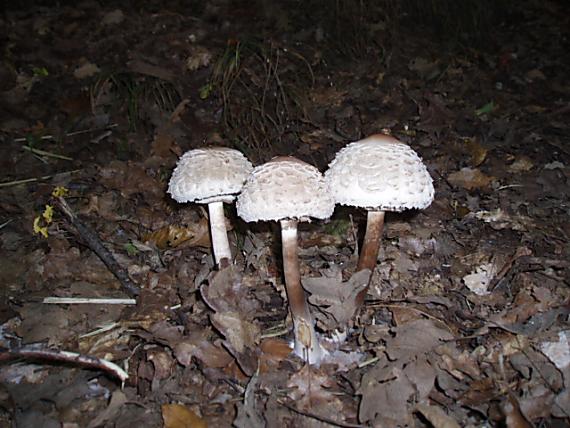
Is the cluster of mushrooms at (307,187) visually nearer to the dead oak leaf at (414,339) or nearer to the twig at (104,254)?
the dead oak leaf at (414,339)

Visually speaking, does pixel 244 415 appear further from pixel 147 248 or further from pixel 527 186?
pixel 527 186

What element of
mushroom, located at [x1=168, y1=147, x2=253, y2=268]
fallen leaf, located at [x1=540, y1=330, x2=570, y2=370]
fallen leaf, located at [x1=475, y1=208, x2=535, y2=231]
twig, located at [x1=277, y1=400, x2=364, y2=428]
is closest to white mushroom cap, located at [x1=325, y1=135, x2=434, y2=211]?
mushroom, located at [x1=168, y1=147, x2=253, y2=268]

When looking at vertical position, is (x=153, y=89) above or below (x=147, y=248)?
above

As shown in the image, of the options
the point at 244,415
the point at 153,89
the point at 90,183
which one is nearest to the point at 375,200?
the point at 244,415

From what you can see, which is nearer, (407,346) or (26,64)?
(407,346)

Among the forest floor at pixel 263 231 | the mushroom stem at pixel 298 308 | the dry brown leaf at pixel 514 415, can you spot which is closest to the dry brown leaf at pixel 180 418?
the forest floor at pixel 263 231

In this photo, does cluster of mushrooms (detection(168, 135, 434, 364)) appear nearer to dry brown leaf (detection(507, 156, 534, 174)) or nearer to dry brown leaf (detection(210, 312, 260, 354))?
dry brown leaf (detection(210, 312, 260, 354))

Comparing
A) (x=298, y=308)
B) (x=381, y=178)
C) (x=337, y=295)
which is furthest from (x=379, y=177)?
(x=298, y=308)

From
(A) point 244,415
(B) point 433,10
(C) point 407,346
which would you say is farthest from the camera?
(B) point 433,10

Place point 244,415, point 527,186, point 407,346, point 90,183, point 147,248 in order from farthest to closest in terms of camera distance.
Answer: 1. point 90,183
2. point 527,186
3. point 147,248
4. point 407,346
5. point 244,415
